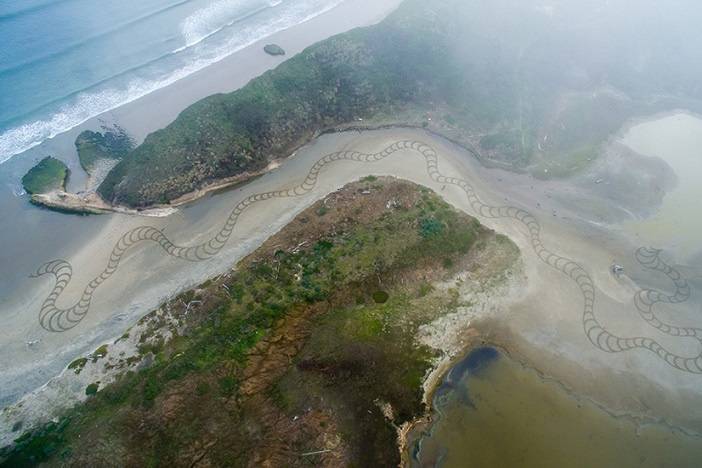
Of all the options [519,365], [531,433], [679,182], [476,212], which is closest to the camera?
[531,433]

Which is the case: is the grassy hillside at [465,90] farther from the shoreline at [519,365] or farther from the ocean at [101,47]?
the shoreline at [519,365]

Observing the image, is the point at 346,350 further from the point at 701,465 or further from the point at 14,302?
the point at 14,302

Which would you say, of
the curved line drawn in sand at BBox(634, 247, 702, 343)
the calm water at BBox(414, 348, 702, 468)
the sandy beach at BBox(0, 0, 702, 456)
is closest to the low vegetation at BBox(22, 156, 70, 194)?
the sandy beach at BBox(0, 0, 702, 456)

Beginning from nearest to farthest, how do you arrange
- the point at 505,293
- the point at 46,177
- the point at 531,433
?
the point at 531,433 < the point at 505,293 < the point at 46,177

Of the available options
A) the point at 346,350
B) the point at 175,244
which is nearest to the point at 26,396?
the point at 175,244

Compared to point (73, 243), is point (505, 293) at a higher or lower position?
lower

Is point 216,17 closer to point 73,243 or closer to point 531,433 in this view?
point 73,243

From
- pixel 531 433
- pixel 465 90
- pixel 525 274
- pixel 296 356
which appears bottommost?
pixel 531 433

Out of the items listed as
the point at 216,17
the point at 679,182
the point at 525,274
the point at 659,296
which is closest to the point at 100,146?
the point at 216,17
